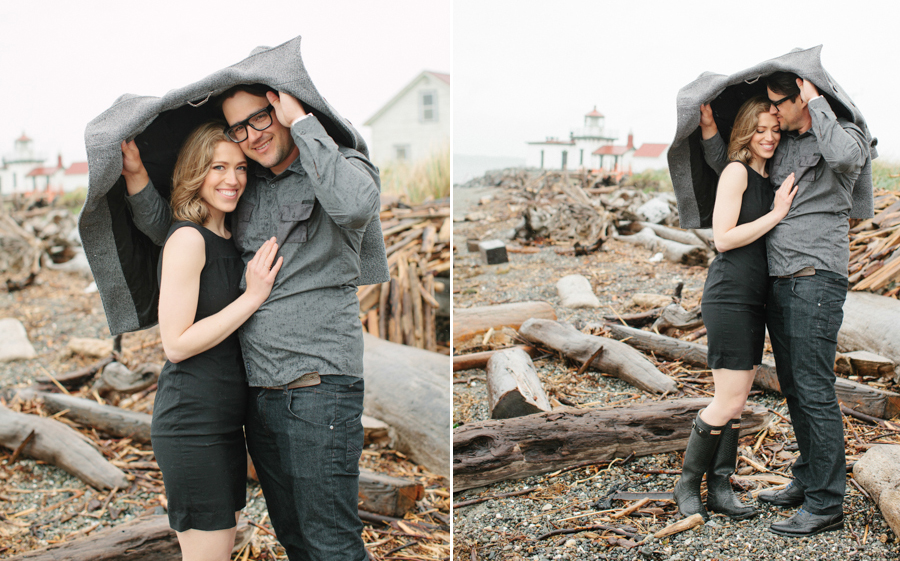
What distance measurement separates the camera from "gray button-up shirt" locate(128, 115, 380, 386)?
6.02ft

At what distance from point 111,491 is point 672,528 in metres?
3.29

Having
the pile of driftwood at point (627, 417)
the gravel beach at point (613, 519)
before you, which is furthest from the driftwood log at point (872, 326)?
the gravel beach at point (613, 519)

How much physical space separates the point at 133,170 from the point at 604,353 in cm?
303

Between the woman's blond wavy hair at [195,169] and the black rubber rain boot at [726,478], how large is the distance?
7.51 feet

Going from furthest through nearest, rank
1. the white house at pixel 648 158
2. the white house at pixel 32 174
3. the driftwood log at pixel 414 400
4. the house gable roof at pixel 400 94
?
the house gable roof at pixel 400 94
the white house at pixel 32 174
the white house at pixel 648 158
the driftwood log at pixel 414 400

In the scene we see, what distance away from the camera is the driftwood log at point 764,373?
3.07 m

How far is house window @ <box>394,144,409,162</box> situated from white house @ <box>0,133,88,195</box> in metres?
Answer: 4.73

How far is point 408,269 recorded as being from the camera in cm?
602

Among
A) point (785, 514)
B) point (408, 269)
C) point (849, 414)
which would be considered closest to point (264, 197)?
point (785, 514)

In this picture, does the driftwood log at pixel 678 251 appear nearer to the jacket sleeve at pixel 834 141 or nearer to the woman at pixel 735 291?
the woman at pixel 735 291

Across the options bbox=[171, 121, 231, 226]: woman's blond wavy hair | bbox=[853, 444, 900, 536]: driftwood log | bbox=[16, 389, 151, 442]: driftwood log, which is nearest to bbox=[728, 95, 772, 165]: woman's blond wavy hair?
bbox=[853, 444, 900, 536]: driftwood log

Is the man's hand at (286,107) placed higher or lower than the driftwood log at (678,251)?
higher

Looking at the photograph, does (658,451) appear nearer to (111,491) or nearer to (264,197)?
(264,197)

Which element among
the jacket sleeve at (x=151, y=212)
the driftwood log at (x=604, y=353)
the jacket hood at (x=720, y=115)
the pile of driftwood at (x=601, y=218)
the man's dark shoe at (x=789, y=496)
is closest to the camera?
the jacket sleeve at (x=151, y=212)
